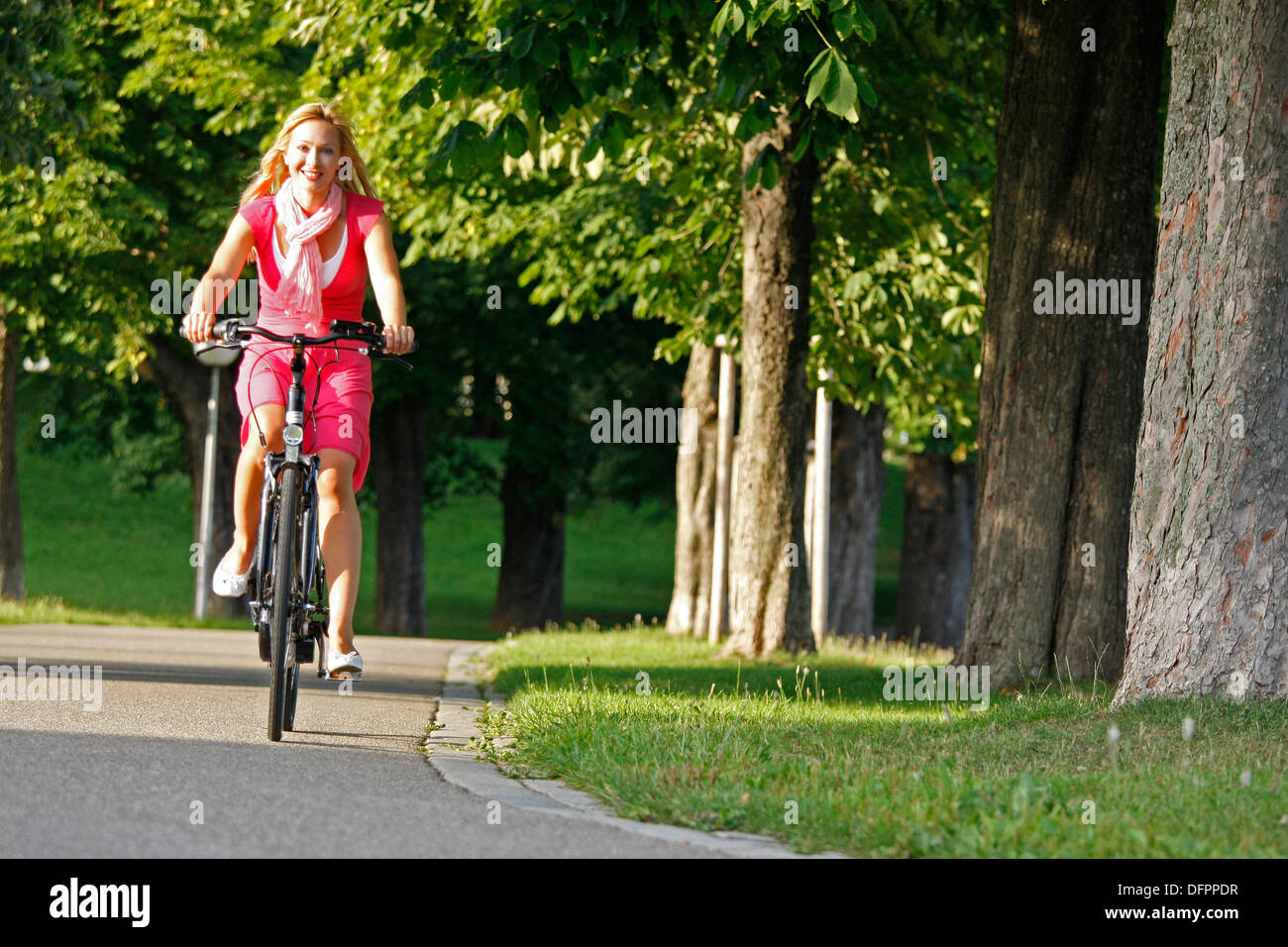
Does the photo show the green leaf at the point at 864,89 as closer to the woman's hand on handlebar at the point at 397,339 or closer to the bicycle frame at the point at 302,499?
the woman's hand on handlebar at the point at 397,339

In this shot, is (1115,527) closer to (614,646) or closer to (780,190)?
(780,190)

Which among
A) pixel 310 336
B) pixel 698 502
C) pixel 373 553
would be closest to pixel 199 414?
pixel 698 502

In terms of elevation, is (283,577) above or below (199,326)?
below

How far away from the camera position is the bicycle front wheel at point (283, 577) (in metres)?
6.05

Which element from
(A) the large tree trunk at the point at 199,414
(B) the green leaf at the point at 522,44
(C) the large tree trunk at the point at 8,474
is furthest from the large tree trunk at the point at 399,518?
(B) the green leaf at the point at 522,44

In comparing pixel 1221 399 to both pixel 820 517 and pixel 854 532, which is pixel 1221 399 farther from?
pixel 854 532

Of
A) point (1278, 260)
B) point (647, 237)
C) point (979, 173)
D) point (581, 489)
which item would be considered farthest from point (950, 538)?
point (1278, 260)

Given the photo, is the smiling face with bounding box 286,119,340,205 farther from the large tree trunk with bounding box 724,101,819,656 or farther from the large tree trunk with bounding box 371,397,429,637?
the large tree trunk with bounding box 371,397,429,637

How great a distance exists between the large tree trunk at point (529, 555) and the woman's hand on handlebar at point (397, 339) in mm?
19658

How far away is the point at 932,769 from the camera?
5508mm

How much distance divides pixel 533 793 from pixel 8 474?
54.4 ft
